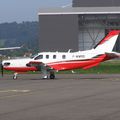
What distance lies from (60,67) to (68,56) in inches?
40.9

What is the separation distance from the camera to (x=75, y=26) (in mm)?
116625

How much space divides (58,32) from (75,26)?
12.1ft

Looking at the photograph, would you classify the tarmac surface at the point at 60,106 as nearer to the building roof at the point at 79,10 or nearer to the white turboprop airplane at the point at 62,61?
the white turboprop airplane at the point at 62,61

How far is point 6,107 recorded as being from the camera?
19719 millimetres

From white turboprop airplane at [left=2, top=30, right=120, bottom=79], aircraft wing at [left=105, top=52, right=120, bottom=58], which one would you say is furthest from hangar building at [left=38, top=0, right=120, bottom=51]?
aircraft wing at [left=105, top=52, right=120, bottom=58]

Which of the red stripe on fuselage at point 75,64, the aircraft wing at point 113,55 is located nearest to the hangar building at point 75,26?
the red stripe on fuselage at point 75,64

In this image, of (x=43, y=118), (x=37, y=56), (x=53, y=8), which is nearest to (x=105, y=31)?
(x=53, y=8)

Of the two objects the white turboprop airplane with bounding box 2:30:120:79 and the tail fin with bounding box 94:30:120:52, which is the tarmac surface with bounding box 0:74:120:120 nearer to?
the white turboprop airplane with bounding box 2:30:120:79

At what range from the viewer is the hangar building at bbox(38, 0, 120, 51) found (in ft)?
380

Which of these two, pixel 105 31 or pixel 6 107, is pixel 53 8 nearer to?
pixel 105 31

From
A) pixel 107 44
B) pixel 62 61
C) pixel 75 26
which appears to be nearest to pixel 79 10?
pixel 75 26

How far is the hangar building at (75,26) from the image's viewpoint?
116 metres

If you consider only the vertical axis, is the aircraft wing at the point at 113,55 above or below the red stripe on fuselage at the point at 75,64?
above

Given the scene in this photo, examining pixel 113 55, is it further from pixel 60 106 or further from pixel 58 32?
pixel 58 32
